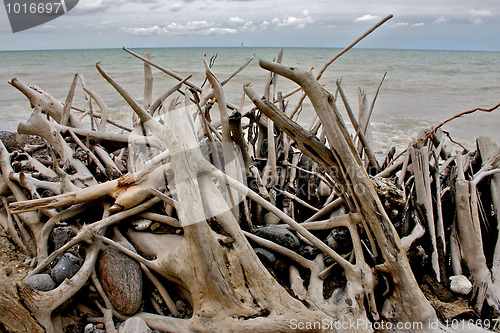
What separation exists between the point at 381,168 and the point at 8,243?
297 cm

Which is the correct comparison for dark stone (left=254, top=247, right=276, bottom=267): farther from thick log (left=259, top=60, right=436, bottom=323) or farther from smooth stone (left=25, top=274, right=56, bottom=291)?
smooth stone (left=25, top=274, right=56, bottom=291)

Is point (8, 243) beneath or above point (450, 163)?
beneath

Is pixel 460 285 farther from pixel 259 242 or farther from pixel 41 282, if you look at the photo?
pixel 41 282

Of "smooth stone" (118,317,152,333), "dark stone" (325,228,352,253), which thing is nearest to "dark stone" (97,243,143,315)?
"smooth stone" (118,317,152,333)

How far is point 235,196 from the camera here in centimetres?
229

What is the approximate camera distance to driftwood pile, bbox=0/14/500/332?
5.85ft

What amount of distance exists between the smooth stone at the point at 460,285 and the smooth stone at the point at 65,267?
2175mm

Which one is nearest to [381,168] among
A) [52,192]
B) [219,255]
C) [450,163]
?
[450,163]

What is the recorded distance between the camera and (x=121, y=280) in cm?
202

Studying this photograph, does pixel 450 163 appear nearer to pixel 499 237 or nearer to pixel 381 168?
pixel 381 168

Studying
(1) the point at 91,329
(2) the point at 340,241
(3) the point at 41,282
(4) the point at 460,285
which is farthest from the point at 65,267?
→ (4) the point at 460,285

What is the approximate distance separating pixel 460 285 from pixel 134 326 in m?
1.79

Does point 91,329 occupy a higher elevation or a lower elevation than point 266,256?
lower

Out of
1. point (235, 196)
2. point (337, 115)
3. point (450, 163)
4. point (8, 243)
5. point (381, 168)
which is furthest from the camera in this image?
point (381, 168)
